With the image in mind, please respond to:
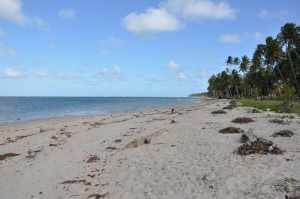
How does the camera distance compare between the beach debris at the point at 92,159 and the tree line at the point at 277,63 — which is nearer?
the beach debris at the point at 92,159

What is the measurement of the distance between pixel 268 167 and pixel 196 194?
322 centimetres

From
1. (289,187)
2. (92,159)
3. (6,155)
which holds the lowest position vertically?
(6,155)

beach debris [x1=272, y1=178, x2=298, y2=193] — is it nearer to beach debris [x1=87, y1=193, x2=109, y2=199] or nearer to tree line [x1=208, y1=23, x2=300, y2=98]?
beach debris [x1=87, y1=193, x2=109, y2=199]

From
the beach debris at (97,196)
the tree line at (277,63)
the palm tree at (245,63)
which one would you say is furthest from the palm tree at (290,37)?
the beach debris at (97,196)

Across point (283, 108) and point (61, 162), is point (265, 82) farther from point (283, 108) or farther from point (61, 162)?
point (61, 162)

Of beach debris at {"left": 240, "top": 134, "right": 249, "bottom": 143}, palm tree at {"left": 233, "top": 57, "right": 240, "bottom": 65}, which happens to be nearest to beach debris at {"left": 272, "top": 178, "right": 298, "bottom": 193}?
beach debris at {"left": 240, "top": 134, "right": 249, "bottom": 143}

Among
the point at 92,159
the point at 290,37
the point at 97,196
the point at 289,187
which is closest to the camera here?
the point at 289,187

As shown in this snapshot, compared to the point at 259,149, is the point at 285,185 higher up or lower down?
lower down

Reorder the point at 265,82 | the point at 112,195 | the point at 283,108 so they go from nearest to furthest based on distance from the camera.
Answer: the point at 112,195 < the point at 283,108 < the point at 265,82

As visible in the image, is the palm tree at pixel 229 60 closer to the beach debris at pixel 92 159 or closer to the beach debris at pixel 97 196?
the beach debris at pixel 92 159

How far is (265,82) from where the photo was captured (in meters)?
86.7

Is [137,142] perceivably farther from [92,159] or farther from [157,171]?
[157,171]

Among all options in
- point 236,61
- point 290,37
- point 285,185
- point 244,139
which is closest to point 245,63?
point 236,61

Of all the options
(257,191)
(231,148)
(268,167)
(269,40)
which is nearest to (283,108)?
(231,148)
